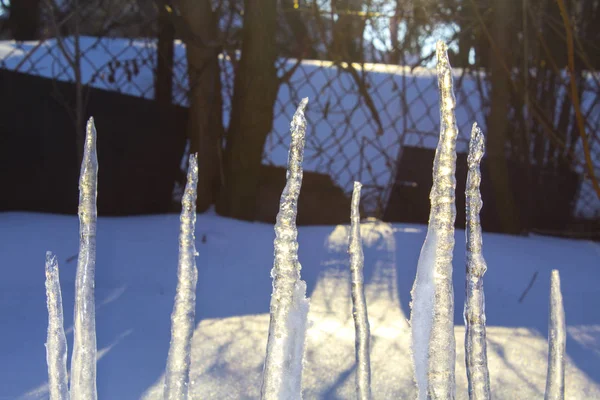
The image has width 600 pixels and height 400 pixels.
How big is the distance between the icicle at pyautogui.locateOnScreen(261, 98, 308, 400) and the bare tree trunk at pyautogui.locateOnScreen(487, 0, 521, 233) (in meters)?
1.79

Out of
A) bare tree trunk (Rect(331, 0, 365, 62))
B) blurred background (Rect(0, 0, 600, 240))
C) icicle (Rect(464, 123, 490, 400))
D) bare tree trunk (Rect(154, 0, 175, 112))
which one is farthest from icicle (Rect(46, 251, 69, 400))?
bare tree trunk (Rect(331, 0, 365, 62))

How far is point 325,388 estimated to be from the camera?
0.98 m

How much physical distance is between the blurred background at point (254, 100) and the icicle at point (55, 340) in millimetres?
1435

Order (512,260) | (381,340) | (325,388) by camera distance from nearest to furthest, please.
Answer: (325,388) < (381,340) < (512,260)

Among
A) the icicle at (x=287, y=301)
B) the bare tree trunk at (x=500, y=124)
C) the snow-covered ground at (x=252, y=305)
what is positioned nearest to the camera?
the icicle at (x=287, y=301)

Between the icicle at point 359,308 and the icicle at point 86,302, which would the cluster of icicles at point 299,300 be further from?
the icicle at point 359,308

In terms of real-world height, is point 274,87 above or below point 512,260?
above

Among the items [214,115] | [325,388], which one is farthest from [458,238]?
[325,388]

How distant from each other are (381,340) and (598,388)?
1.18 feet

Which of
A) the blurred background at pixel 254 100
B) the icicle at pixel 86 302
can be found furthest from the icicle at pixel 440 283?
the blurred background at pixel 254 100

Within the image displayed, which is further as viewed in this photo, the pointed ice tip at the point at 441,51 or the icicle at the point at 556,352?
the icicle at the point at 556,352

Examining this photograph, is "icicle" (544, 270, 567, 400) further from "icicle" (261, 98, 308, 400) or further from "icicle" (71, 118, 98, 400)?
"icicle" (71, 118, 98, 400)

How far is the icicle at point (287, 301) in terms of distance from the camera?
1.43 ft

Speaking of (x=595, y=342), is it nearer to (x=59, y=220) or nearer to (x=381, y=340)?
(x=381, y=340)
